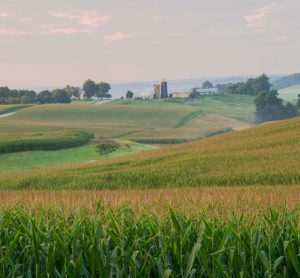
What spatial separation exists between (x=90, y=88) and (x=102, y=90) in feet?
13.3

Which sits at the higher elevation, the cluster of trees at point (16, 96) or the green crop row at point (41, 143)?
the cluster of trees at point (16, 96)

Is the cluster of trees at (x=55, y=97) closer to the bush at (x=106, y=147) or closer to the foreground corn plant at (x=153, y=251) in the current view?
the bush at (x=106, y=147)

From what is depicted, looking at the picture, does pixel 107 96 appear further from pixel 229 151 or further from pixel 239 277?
pixel 239 277

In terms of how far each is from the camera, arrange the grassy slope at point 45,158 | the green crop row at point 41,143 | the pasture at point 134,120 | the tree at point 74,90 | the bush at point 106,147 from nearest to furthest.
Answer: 1. the grassy slope at point 45,158
2. the green crop row at point 41,143
3. the bush at point 106,147
4. the pasture at point 134,120
5. the tree at point 74,90

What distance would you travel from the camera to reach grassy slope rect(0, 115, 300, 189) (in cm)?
2348

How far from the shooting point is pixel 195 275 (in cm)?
667

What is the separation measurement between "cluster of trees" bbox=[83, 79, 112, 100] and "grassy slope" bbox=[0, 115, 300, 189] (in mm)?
158455

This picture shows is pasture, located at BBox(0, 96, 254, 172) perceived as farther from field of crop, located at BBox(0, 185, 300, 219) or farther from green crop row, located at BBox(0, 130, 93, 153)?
field of crop, located at BBox(0, 185, 300, 219)

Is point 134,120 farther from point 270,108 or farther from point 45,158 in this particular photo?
point 45,158

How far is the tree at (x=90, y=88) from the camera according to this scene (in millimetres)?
189875

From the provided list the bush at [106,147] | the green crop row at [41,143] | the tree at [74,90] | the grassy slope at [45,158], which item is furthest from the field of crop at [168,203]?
the tree at [74,90]

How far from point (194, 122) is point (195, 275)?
13785 centimetres

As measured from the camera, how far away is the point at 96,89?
19325cm

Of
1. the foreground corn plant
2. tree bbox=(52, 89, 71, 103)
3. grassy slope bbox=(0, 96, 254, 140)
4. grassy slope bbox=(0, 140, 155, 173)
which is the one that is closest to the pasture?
grassy slope bbox=(0, 96, 254, 140)
